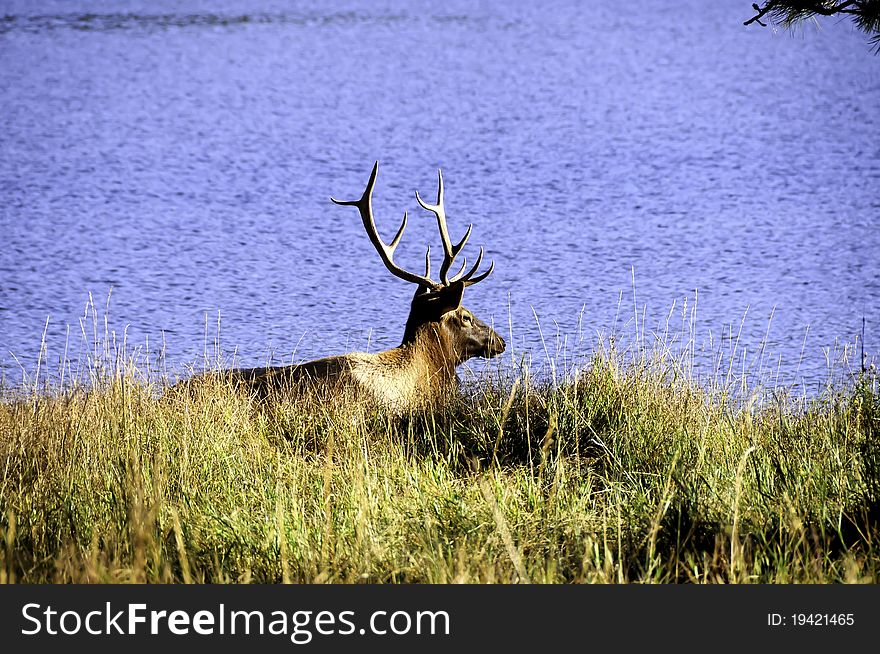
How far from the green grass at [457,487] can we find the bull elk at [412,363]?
0.20m

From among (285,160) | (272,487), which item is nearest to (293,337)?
(272,487)

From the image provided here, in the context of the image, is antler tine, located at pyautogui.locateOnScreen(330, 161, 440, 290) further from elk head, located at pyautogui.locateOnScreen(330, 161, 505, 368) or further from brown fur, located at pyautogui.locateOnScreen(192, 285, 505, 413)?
brown fur, located at pyautogui.locateOnScreen(192, 285, 505, 413)

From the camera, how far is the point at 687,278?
11.2 metres

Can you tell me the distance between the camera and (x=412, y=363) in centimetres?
709

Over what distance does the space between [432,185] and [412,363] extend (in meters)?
7.55

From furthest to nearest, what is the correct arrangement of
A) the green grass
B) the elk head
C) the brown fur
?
the elk head, the brown fur, the green grass

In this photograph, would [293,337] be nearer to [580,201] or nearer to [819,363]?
[819,363]

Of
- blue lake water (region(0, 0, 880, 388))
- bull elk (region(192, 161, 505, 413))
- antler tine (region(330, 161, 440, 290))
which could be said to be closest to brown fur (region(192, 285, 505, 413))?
bull elk (region(192, 161, 505, 413))

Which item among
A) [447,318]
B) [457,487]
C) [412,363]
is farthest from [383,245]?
[457,487]

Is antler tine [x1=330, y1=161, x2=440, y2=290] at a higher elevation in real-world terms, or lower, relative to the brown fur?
higher

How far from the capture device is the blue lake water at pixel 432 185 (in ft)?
31.9

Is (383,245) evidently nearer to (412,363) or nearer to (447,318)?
(447,318)

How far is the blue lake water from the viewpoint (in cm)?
972

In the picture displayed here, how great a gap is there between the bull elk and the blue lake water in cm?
46
